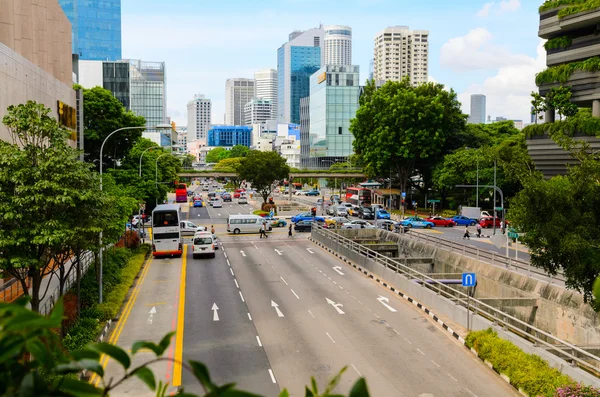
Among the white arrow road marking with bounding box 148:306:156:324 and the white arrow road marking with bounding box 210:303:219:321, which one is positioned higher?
the white arrow road marking with bounding box 210:303:219:321

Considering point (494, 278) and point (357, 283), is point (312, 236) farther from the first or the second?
point (494, 278)

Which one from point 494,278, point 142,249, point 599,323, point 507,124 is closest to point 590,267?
point 599,323

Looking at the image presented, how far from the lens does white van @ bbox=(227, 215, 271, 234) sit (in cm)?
5797

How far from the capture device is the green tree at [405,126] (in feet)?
245

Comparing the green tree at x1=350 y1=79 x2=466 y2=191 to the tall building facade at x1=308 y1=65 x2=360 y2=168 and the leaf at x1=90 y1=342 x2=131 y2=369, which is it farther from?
the leaf at x1=90 y1=342 x2=131 y2=369

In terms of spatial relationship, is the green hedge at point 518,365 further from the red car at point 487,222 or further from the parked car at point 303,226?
the red car at point 487,222

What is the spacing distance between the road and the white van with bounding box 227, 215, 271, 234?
19951 mm

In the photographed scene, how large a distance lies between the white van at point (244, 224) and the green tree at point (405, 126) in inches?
935

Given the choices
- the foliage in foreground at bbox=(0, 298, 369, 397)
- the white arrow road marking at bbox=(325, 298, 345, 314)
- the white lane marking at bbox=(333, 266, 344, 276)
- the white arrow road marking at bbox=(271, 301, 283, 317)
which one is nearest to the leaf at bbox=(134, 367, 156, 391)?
the foliage in foreground at bbox=(0, 298, 369, 397)

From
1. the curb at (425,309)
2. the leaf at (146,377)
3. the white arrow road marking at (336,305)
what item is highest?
the leaf at (146,377)

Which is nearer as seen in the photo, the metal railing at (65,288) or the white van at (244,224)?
the metal railing at (65,288)

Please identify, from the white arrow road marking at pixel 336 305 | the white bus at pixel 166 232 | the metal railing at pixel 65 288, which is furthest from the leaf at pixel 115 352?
the white bus at pixel 166 232

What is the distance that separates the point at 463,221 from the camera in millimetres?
67812

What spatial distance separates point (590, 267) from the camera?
52.1ft
